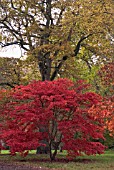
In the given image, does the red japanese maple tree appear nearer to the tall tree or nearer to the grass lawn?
the grass lawn

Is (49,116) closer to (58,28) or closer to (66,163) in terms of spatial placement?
(66,163)

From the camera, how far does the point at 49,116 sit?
47.0ft

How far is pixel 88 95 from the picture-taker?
48.6ft

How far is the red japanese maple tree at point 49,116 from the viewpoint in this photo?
14102 mm

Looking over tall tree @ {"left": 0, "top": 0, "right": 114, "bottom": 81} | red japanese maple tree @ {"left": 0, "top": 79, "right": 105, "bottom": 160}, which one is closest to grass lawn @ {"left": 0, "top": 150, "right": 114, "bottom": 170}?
red japanese maple tree @ {"left": 0, "top": 79, "right": 105, "bottom": 160}

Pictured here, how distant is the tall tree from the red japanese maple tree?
196 inches

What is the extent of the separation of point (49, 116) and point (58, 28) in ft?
23.3

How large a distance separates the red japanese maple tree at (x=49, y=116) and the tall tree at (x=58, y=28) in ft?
16.3

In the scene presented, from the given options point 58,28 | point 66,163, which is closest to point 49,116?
point 66,163

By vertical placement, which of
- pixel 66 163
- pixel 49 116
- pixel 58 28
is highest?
pixel 58 28

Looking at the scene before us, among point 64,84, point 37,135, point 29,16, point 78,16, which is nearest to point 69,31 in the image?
point 78,16

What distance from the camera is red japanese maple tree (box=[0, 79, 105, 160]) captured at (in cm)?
1410

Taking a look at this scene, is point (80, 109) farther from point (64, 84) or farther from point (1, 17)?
point (1, 17)

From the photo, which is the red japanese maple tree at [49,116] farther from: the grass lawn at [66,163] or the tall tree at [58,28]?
the tall tree at [58,28]
